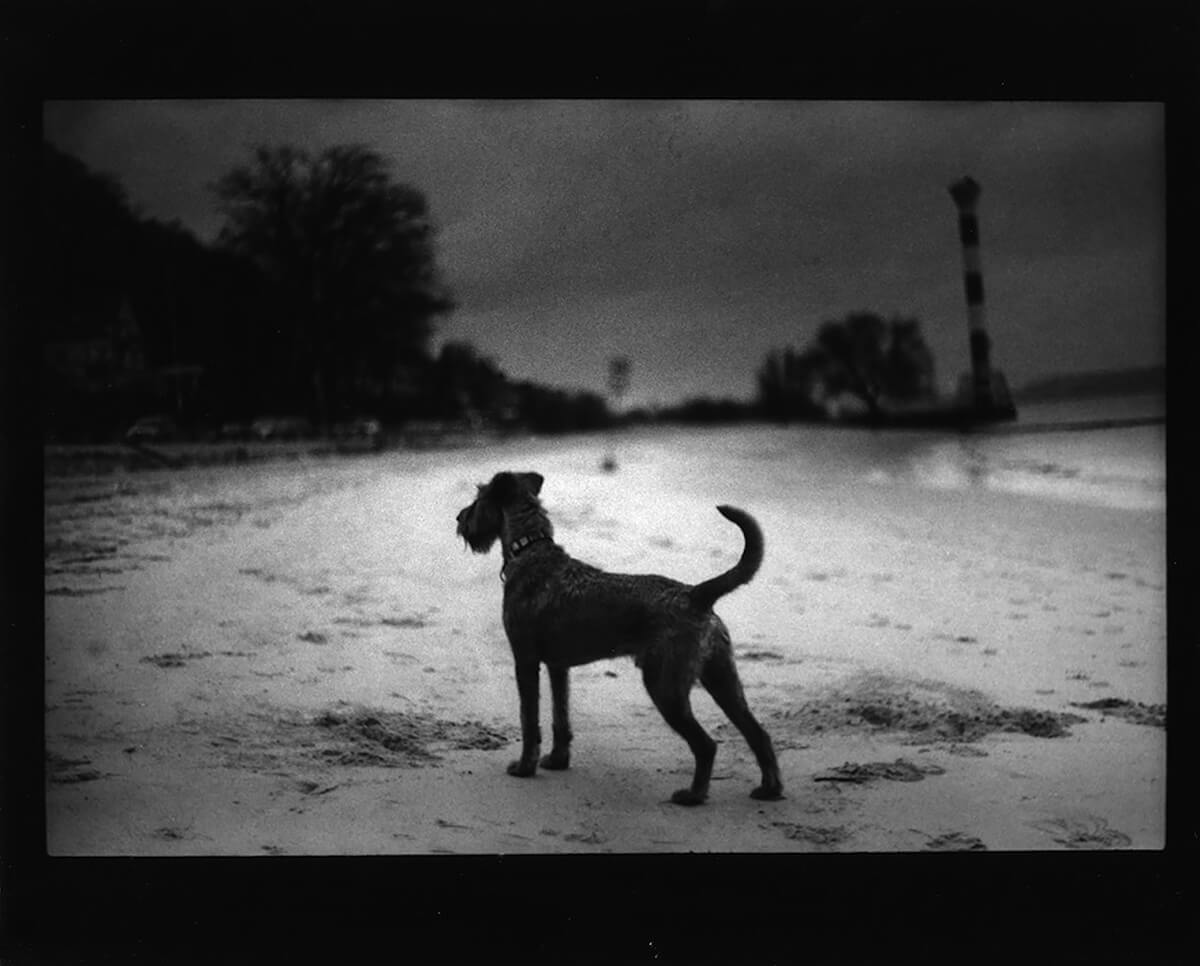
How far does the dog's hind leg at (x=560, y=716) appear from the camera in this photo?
12.1ft

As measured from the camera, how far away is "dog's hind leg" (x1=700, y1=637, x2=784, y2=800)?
3355 mm

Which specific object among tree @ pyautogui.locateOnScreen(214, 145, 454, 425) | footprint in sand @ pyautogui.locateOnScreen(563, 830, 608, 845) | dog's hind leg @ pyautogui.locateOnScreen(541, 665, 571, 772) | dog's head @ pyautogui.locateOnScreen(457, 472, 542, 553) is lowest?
footprint in sand @ pyautogui.locateOnScreen(563, 830, 608, 845)

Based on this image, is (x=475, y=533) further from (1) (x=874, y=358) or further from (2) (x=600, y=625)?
(1) (x=874, y=358)

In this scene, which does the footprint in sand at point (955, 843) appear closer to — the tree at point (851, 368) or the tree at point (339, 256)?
the tree at point (851, 368)

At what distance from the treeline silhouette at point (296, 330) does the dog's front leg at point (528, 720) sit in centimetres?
130

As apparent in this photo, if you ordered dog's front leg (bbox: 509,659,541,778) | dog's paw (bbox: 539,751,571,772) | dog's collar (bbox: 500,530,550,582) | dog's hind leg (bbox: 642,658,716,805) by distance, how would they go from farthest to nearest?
dog's paw (bbox: 539,751,571,772), dog's collar (bbox: 500,530,550,582), dog's front leg (bbox: 509,659,541,778), dog's hind leg (bbox: 642,658,716,805)

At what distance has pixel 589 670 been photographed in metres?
4.03

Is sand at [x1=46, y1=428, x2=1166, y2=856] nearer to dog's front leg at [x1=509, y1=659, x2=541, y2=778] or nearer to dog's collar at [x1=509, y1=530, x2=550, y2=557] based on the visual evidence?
dog's front leg at [x1=509, y1=659, x2=541, y2=778]

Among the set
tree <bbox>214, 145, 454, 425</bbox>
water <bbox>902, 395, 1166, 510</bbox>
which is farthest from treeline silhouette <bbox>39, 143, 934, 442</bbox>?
water <bbox>902, 395, 1166, 510</bbox>

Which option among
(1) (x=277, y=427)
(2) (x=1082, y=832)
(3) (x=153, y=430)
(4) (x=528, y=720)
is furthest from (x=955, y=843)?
(3) (x=153, y=430)

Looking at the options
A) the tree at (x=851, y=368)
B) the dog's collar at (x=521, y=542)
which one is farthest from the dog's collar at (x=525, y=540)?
the tree at (x=851, y=368)

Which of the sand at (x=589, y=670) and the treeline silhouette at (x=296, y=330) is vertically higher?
the treeline silhouette at (x=296, y=330)

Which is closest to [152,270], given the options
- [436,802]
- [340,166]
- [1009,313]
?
[340,166]

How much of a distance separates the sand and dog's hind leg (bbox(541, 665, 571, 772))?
85mm
